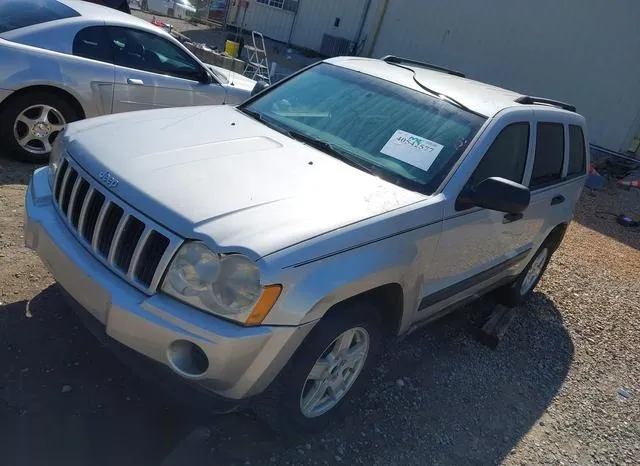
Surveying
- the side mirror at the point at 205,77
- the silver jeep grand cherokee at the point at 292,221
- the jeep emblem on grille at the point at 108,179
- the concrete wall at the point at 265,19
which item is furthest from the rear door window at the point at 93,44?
the concrete wall at the point at 265,19

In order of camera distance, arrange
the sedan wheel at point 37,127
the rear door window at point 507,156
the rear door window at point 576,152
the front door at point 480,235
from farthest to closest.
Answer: the sedan wheel at point 37,127
the rear door window at point 576,152
the rear door window at point 507,156
the front door at point 480,235

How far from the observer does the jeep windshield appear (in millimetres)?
3221

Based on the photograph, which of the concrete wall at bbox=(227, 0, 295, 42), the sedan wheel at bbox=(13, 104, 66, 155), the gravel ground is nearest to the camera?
the gravel ground

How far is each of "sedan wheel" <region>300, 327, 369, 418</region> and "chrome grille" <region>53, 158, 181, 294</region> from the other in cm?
87

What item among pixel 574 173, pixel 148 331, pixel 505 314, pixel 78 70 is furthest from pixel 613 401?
pixel 78 70

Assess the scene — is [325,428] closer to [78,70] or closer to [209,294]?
[209,294]

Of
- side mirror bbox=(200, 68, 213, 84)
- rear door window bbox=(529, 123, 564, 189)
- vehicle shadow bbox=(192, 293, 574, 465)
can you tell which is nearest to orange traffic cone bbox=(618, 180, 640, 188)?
vehicle shadow bbox=(192, 293, 574, 465)

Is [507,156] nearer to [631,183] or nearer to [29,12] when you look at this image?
[29,12]

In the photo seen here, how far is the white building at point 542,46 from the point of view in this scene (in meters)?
13.9

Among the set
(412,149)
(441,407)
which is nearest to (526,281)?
(441,407)

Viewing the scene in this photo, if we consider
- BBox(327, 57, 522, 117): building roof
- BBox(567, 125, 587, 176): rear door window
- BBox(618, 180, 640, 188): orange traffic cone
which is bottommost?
BBox(618, 180, 640, 188): orange traffic cone

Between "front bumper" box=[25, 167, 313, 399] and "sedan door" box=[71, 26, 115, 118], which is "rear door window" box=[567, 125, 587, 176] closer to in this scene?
"front bumper" box=[25, 167, 313, 399]

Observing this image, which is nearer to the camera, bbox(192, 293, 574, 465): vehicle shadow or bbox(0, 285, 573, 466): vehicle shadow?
bbox(0, 285, 573, 466): vehicle shadow

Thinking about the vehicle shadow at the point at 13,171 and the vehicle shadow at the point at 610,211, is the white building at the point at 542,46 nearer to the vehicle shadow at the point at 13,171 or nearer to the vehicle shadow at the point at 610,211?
the vehicle shadow at the point at 610,211
